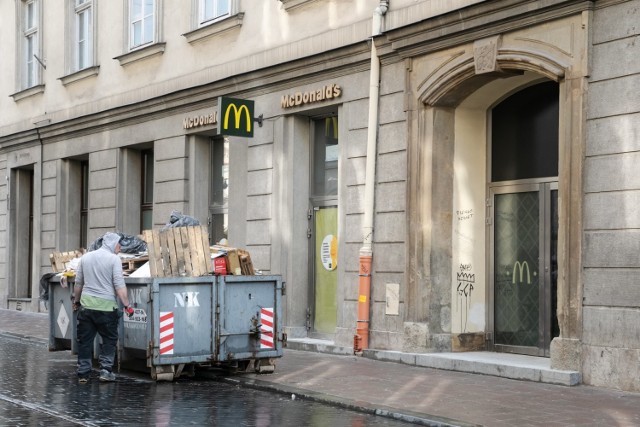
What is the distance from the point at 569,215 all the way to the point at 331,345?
15.1ft

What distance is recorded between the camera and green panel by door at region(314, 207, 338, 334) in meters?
16.1

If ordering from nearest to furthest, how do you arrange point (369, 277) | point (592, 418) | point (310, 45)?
point (592, 418)
point (369, 277)
point (310, 45)

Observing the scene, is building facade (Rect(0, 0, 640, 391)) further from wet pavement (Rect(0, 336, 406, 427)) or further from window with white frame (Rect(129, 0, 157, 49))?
wet pavement (Rect(0, 336, 406, 427))

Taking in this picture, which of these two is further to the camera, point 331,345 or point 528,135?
point 331,345

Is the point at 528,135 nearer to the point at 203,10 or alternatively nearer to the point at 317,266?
the point at 317,266

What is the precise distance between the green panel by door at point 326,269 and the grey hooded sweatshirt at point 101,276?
183 inches

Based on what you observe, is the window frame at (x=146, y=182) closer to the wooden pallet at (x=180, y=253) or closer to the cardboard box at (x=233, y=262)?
the cardboard box at (x=233, y=262)

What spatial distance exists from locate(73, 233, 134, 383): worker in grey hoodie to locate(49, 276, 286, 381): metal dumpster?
A: 26 centimetres

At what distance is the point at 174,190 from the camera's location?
64.1ft

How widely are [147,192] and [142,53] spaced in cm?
282

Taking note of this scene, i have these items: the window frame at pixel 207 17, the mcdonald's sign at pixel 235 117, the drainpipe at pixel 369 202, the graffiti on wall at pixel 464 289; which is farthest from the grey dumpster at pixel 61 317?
the window frame at pixel 207 17

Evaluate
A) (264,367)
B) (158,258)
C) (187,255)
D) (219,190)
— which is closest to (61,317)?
(158,258)

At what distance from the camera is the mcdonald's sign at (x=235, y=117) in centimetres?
1656

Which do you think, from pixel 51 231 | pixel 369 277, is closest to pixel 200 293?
pixel 369 277
